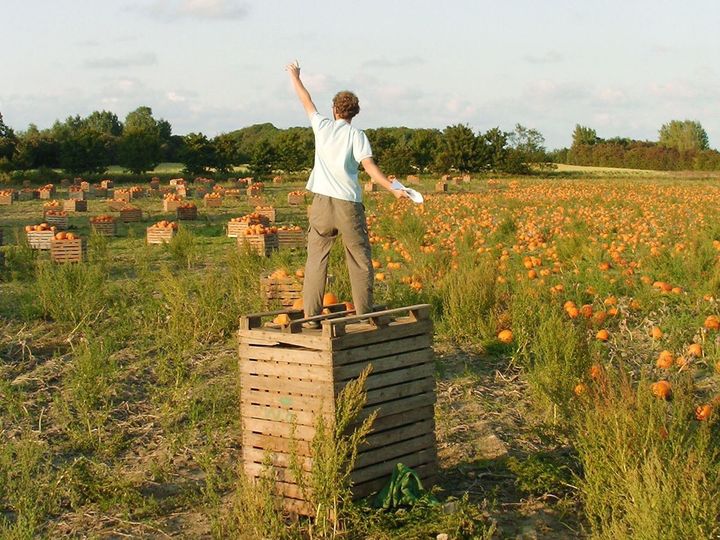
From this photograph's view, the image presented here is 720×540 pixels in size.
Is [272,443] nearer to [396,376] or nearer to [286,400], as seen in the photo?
[286,400]

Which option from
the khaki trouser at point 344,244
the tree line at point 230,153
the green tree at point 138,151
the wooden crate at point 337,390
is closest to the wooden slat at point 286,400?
the wooden crate at point 337,390

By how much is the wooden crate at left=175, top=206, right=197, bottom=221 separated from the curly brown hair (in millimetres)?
17255

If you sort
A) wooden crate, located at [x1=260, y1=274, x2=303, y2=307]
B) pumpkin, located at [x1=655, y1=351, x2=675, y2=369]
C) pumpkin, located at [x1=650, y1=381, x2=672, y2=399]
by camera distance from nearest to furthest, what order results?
1. pumpkin, located at [x1=650, y1=381, x2=672, y2=399]
2. pumpkin, located at [x1=655, y1=351, x2=675, y2=369]
3. wooden crate, located at [x1=260, y1=274, x2=303, y2=307]

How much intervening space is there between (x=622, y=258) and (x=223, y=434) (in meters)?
8.01

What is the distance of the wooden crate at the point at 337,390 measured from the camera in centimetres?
442

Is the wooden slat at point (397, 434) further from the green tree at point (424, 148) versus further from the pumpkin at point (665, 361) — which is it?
the green tree at point (424, 148)

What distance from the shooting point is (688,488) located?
390 centimetres

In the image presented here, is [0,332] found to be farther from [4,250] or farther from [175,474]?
[4,250]

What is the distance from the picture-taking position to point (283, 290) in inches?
356

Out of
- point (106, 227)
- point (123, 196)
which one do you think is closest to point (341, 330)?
point (106, 227)

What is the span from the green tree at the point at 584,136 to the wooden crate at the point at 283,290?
92835mm

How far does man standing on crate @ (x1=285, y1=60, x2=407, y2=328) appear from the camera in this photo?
5250mm

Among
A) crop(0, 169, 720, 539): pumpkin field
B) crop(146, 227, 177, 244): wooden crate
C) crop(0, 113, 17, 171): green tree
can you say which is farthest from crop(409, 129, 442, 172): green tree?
crop(0, 169, 720, 539): pumpkin field

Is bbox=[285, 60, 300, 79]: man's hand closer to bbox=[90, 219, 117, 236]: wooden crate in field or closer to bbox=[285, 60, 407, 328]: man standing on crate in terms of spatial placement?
bbox=[285, 60, 407, 328]: man standing on crate
